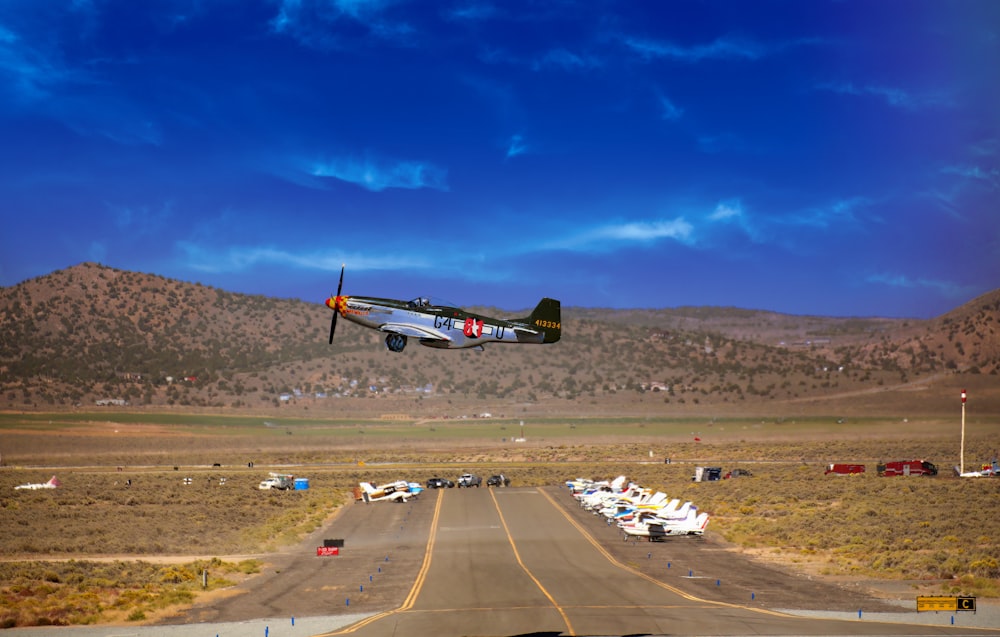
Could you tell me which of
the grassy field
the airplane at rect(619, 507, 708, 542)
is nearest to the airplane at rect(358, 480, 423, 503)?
the grassy field

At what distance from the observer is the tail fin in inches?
1182

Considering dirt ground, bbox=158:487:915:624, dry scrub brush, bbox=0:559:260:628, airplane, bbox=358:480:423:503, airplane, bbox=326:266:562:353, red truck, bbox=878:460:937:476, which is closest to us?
airplane, bbox=326:266:562:353

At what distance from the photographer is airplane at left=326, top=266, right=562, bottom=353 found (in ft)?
89.4

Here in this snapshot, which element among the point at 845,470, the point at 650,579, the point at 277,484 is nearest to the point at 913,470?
the point at 845,470

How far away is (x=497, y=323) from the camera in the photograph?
2923 centimetres

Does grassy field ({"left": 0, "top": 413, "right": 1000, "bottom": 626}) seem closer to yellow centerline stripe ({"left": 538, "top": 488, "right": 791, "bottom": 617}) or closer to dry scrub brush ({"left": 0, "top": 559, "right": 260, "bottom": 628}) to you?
dry scrub brush ({"left": 0, "top": 559, "right": 260, "bottom": 628})

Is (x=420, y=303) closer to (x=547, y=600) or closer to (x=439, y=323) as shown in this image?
(x=439, y=323)

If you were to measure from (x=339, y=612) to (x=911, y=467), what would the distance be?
323 ft

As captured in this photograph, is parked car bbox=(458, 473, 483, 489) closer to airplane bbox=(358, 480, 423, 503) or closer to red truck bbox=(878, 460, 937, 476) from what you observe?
airplane bbox=(358, 480, 423, 503)

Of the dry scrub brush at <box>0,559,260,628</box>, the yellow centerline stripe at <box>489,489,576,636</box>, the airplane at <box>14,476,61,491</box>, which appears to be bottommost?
the dry scrub brush at <box>0,559,260,628</box>

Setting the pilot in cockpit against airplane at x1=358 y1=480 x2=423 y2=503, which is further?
airplane at x1=358 y1=480 x2=423 y2=503

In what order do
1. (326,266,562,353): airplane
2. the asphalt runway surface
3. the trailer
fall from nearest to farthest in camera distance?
(326,266,562,353): airplane
the asphalt runway surface
the trailer

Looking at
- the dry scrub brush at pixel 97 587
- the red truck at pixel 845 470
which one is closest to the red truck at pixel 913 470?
the red truck at pixel 845 470

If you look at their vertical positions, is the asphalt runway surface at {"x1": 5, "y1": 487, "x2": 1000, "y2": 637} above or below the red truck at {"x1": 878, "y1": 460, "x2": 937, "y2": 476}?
below
